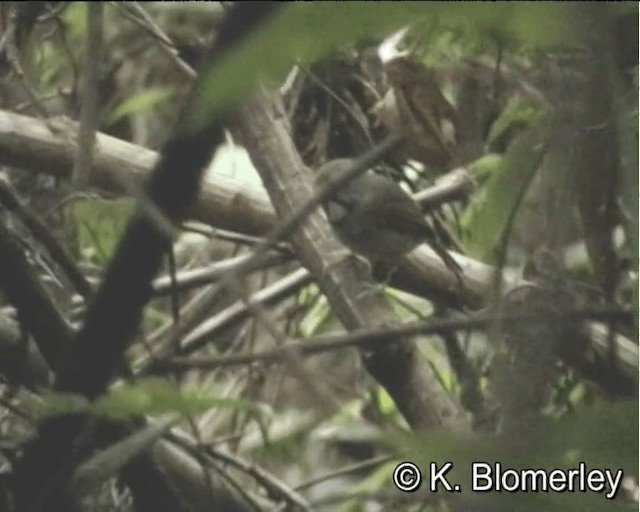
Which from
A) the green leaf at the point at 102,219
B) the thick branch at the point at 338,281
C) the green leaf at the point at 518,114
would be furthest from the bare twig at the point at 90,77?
the green leaf at the point at 518,114

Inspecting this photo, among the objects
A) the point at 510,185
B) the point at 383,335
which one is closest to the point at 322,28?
the point at 383,335

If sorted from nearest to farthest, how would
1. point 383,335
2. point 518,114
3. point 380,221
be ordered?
point 383,335, point 518,114, point 380,221

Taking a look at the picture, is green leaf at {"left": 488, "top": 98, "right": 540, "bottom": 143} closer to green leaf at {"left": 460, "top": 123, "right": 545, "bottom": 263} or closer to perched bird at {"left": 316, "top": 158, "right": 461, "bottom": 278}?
perched bird at {"left": 316, "top": 158, "right": 461, "bottom": 278}

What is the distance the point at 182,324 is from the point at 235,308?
0.78 meters

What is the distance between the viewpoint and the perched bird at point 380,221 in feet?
5.72

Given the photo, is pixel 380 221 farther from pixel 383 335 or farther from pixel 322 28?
pixel 322 28

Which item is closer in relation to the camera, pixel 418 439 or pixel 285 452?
pixel 418 439

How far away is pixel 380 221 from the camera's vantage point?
5.75ft

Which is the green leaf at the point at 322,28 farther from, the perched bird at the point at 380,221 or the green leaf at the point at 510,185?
the perched bird at the point at 380,221

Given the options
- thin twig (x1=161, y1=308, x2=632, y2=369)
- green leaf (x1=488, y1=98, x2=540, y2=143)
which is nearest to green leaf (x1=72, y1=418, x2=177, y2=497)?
thin twig (x1=161, y1=308, x2=632, y2=369)

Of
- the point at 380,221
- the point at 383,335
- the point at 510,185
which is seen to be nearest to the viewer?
the point at 383,335

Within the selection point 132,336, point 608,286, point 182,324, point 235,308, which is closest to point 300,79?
point 235,308

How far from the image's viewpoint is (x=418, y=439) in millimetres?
486

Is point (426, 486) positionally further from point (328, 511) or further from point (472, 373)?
point (472, 373)
